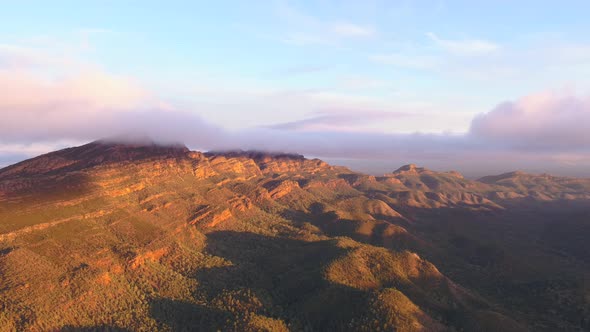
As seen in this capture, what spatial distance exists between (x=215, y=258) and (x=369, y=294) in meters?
87.3

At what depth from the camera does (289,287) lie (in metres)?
152

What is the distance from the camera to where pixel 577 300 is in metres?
147

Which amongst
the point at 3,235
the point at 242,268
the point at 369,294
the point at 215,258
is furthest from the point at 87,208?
the point at 369,294

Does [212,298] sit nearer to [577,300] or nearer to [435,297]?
[435,297]

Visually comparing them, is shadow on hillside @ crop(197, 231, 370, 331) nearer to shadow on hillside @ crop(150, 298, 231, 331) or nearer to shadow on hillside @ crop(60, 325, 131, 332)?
shadow on hillside @ crop(150, 298, 231, 331)

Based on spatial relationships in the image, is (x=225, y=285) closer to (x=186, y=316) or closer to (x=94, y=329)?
(x=186, y=316)

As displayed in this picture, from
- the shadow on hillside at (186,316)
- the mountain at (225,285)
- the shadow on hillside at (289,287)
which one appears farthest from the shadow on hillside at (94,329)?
the shadow on hillside at (289,287)

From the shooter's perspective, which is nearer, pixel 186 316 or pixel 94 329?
pixel 94 329

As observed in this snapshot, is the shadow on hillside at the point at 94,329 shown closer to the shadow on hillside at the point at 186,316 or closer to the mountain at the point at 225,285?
the mountain at the point at 225,285

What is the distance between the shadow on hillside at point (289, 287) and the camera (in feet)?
414

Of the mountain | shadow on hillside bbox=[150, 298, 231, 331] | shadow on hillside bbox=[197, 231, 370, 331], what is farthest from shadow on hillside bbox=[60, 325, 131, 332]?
shadow on hillside bbox=[197, 231, 370, 331]

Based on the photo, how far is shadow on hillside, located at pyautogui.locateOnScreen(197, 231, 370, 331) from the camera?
4969 inches

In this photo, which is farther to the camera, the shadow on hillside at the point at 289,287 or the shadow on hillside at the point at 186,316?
the shadow on hillside at the point at 289,287

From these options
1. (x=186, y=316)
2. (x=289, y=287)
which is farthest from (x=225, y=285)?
(x=289, y=287)
